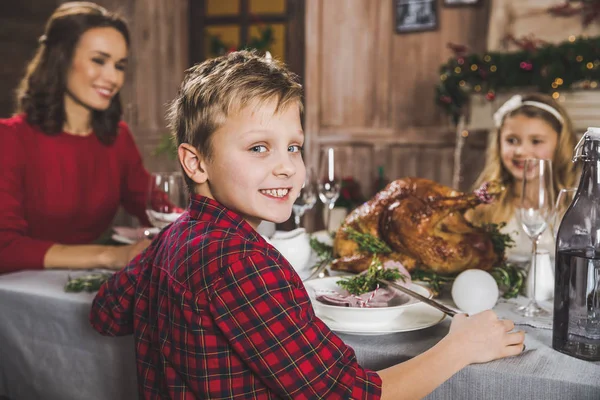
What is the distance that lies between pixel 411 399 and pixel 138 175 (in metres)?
1.70

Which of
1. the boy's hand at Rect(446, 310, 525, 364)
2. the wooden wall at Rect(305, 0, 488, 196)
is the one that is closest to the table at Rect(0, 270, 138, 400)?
the boy's hand at Rect(446, 310, 525, 364)

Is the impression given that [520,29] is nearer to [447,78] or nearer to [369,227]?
[447,78]

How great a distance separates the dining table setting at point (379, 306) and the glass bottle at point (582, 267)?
0.02 metres

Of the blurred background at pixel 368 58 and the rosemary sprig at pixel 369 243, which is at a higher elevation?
the blurred background at pixel 368 58

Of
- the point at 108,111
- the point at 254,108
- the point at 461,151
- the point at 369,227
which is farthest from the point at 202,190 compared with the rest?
the point at 461,151

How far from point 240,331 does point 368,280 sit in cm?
42

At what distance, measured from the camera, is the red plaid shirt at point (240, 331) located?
763 mm

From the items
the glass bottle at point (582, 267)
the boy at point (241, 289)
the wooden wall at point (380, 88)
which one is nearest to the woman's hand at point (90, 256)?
the boy at point (241, 289)

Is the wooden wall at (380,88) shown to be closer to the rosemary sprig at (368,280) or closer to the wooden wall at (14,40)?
the wooden wall at (14,40)

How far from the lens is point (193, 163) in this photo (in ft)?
3.01

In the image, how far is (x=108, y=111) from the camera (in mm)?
2227

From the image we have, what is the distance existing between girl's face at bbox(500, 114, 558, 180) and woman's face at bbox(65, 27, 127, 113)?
4.89 feet

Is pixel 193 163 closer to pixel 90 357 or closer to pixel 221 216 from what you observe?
pixel 221 216

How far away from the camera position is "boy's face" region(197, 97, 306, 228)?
0.86m
